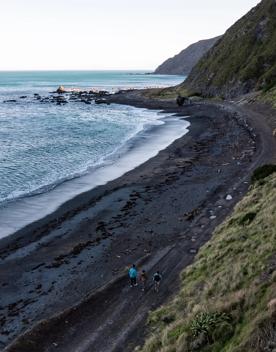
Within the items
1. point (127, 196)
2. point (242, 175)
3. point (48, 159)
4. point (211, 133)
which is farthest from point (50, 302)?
point (211, 133)

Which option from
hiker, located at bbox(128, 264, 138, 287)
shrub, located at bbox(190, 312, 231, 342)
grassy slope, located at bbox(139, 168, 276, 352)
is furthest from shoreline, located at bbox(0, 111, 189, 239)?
shrub, located at bbox(190, 312, 231, 342)

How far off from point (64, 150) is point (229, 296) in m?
49.8

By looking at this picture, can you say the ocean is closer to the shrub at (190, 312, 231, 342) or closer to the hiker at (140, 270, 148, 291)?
the hiker at (140, 270, 148, 291)

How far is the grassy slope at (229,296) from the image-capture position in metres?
12.9

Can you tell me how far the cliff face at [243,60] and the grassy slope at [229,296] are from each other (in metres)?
72.5

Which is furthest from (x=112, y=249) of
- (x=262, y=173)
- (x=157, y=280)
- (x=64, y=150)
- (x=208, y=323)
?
Answer: (x=64, y=150)

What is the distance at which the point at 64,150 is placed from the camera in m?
63.2

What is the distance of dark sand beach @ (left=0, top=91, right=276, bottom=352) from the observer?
18.9 m

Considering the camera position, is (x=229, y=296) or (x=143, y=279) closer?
(x=229, y=296)

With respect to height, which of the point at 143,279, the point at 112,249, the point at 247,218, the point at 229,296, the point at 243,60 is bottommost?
the point at 112,249

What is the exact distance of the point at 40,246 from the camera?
28500mm

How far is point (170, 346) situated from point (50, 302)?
860 centimetres

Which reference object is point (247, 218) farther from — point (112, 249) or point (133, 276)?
point (112, 249)

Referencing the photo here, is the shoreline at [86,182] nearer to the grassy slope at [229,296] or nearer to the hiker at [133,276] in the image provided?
the hiker at [133,276]
